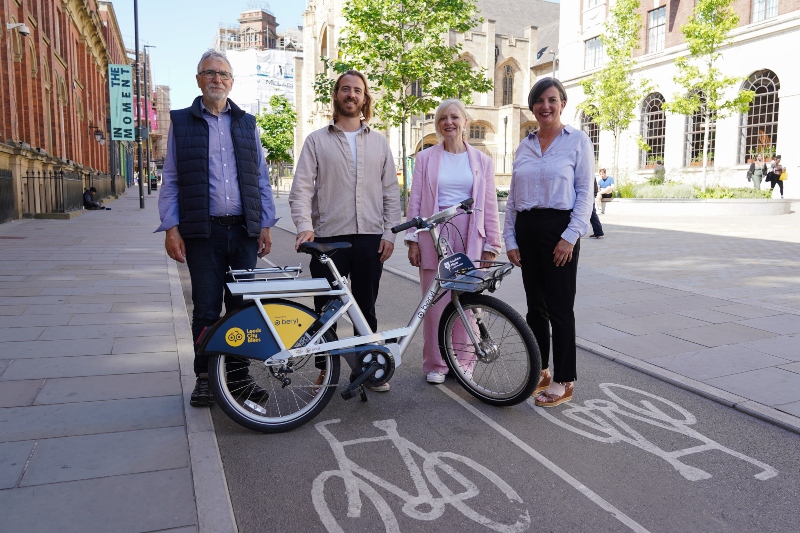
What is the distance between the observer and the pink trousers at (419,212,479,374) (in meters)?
4.60

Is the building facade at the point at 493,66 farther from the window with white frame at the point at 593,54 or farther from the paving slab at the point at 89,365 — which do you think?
the paving slab at the point at 89,365

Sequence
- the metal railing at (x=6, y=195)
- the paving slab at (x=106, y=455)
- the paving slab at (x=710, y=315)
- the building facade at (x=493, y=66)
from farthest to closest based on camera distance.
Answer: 1. the building facade at (x=493, y=66)
2. the metal railing at (x=6, y=195)
3. the paving slab at (x=710, y=315)
4. the paving slab at (x=106, y=455)

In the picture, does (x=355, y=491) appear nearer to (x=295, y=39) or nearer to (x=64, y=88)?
(x=64, y=88)

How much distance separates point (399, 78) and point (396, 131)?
30239mm

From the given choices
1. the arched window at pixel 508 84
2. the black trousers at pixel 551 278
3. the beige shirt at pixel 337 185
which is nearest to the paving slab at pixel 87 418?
the beige shirt at pixel 337 185

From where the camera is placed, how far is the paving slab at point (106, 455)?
3258 mm

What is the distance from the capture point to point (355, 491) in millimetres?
3178

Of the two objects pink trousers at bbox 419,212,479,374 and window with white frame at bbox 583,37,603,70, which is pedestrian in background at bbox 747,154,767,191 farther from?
pink trousers at bbox 419,212,479,374

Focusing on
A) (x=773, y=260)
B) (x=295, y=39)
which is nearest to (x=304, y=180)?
(x=773, y=260)

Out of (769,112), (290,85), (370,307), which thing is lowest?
(370,307)

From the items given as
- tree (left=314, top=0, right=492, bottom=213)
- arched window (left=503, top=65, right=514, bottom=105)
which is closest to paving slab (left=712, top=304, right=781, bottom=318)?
tree (left=314, top=0, right=492, bottom=213)

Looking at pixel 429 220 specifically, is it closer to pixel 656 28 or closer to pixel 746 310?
pixel 746 310

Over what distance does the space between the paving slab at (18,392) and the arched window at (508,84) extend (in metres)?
62.9

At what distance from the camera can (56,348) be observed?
5.52 m
